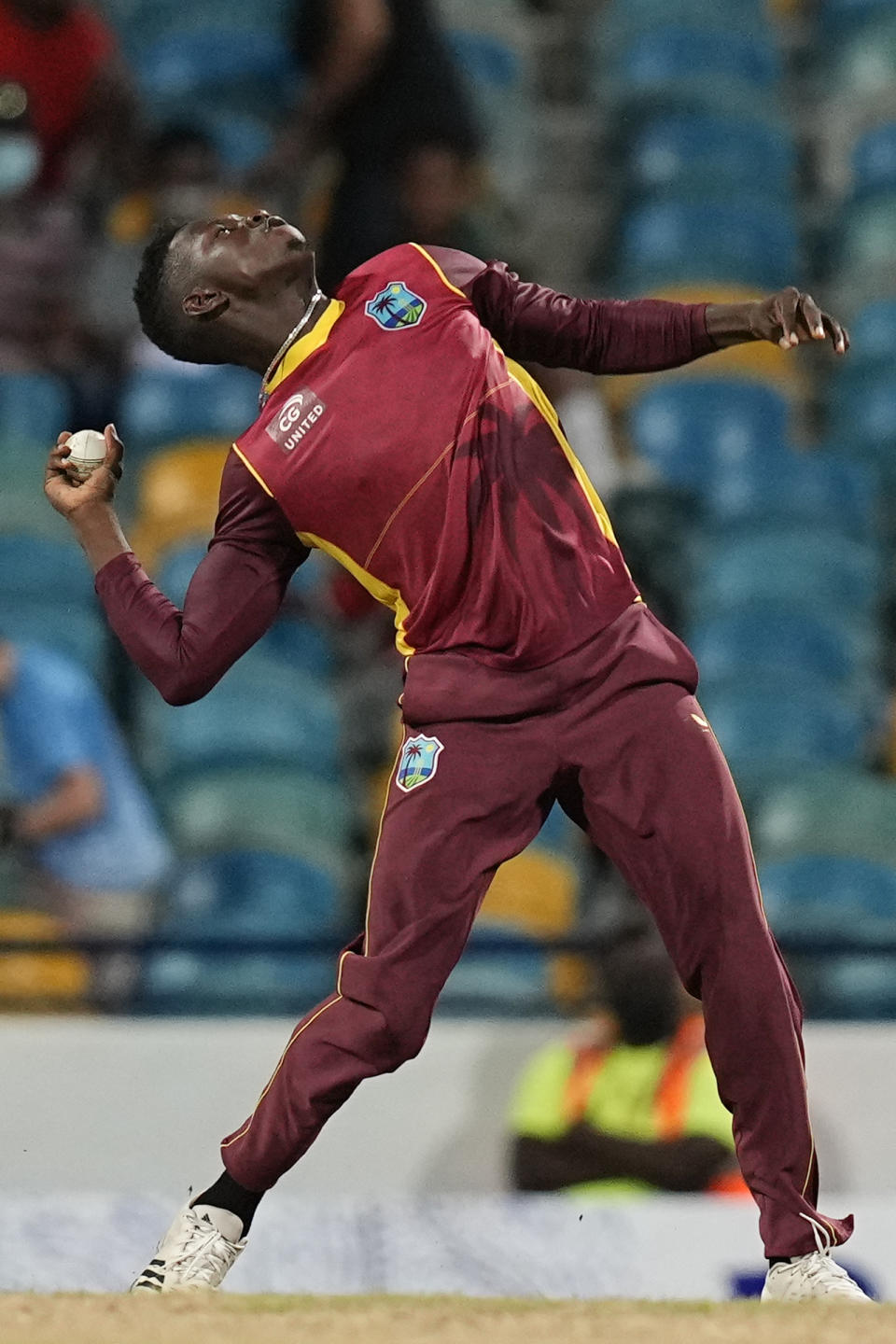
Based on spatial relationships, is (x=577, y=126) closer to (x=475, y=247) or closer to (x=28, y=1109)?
(x=475, y=247)

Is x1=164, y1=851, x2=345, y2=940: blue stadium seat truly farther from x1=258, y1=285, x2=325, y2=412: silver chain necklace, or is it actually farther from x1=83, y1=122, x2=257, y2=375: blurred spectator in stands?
x1=258, y1=285, x2=325, y2=412: silver chain necklace

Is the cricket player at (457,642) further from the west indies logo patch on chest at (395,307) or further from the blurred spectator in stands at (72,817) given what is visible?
the blurred spectator in stands at (72,817)

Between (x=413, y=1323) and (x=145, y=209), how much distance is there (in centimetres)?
579

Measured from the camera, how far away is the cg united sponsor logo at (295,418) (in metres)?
3.62

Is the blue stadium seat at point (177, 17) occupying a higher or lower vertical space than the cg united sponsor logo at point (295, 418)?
lower

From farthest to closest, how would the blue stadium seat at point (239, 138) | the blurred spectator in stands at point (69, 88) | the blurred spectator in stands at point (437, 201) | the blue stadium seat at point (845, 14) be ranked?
the blue stadium seat at point (845, 14)
the blue stadium seat at point (239, 138)
the blurred spectator in stands at point (69, 88)
the blurred spectator in stands at point (437, 201)

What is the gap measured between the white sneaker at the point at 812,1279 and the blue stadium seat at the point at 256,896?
2668mm

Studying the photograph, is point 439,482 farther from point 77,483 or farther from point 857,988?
point 857,988

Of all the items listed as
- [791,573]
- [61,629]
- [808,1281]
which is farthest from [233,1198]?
[791,573]

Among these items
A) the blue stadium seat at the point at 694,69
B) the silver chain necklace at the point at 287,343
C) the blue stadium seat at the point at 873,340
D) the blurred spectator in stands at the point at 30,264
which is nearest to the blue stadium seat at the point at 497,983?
the silver chain necklace at the point at 287,343

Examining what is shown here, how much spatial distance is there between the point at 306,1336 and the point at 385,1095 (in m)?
2.58

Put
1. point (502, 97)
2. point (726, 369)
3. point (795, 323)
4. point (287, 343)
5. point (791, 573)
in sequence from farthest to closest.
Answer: point (502, 97) < point (726, 369) < point (791, 573) < point (287, 343) < point (795, 323)

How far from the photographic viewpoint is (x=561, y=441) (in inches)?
145

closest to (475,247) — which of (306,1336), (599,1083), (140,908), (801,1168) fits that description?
(140,908)
